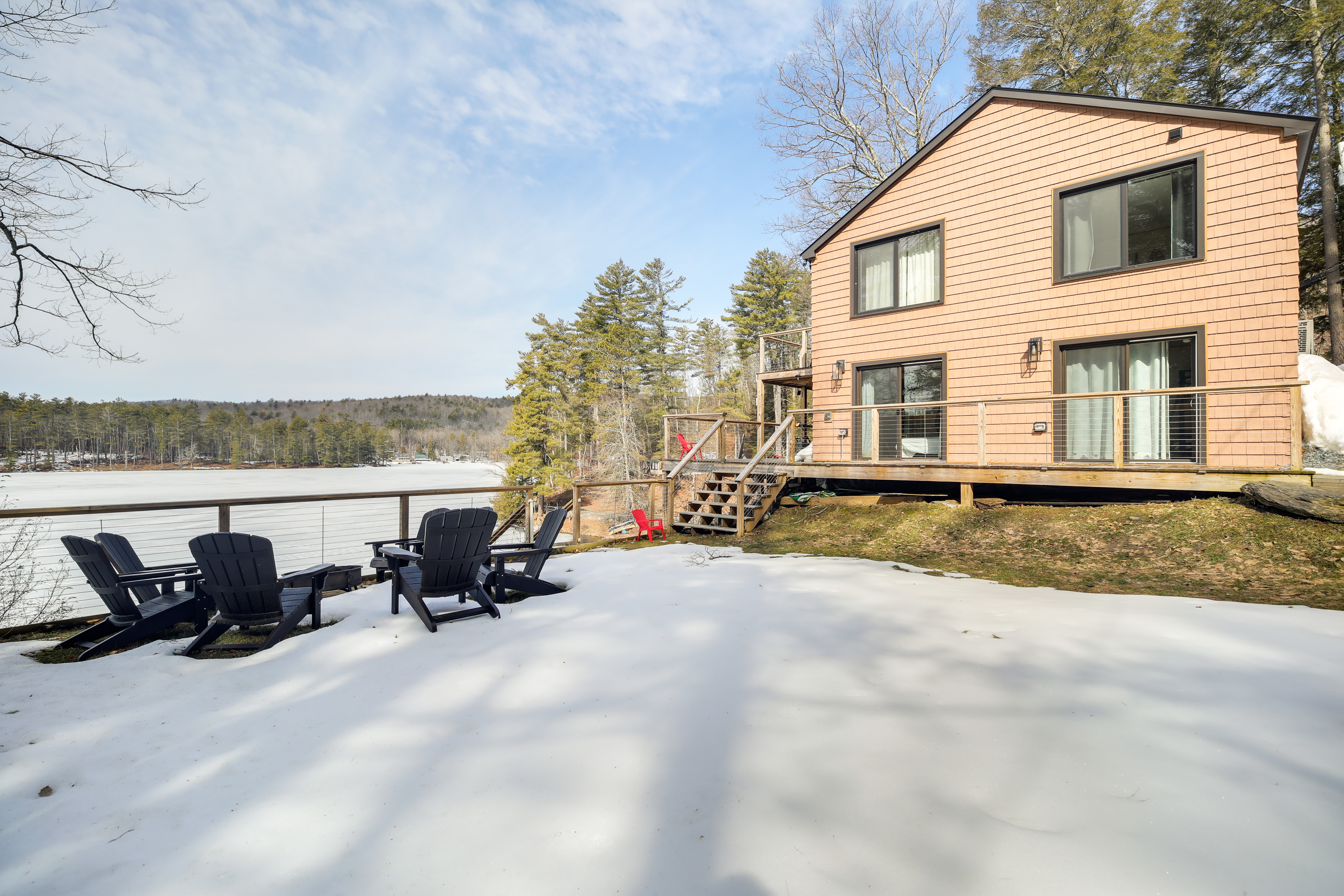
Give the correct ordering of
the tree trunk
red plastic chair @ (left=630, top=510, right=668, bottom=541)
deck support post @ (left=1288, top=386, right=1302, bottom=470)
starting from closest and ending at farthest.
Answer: deck support post @ (left=1288, top=386, right=1302, bottom=470) < red plastic chair @ (left=630, top=510, right=668, bottom=541) < the tree trunk

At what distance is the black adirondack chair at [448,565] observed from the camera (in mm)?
4293

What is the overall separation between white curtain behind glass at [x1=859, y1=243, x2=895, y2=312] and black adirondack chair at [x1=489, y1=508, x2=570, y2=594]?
791 cm

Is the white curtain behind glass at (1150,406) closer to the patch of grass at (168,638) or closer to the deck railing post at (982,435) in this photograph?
the deck railing post at (982,435)

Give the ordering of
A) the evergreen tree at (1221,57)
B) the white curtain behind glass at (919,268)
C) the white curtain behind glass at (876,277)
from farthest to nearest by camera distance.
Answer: the evergreen tree at (1221,57), the white curtain behind glass at (876,277), the white curtain behind glass at (919,268)

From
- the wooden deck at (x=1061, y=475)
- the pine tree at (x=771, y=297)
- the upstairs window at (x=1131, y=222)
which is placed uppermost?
the pine tree at (x=771, y=297)

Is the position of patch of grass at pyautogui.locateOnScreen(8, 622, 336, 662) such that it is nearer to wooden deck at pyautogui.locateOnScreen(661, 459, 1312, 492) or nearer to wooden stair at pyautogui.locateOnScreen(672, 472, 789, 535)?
wooden stair at pyautogui.locateOnScreen(672, 472, 789, 535)

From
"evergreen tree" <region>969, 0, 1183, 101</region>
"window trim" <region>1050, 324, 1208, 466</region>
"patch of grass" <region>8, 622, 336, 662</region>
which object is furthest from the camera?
"evergreen tree" <region>969, 0, 1183, 101</region>

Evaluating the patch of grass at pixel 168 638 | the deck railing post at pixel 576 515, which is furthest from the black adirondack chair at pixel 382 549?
the deck railing post at pixel 576 515

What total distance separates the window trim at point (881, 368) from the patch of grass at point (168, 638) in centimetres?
828

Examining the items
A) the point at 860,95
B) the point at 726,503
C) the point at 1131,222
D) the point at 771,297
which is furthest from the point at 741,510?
the point at 771,297

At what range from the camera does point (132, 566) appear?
439 cm

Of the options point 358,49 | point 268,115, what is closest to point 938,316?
point 358,49

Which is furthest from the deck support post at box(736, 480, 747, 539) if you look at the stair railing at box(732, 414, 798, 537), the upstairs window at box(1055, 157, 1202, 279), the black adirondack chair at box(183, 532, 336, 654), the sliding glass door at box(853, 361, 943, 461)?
the black adirondack chair at box(183, 532, 336, 654)

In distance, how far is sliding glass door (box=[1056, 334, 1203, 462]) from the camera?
306 inches
